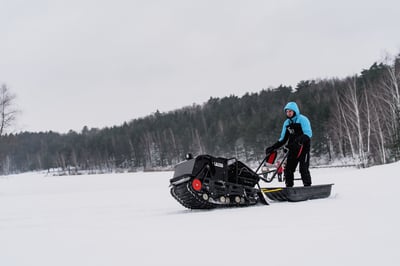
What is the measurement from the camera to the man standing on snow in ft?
19.2

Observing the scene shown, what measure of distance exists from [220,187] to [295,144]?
5.75 ft

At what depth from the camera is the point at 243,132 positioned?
5934 centimetres

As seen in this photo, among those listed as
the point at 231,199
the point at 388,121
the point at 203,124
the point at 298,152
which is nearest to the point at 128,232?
the point at 231,199

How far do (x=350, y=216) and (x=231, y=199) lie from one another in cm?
206

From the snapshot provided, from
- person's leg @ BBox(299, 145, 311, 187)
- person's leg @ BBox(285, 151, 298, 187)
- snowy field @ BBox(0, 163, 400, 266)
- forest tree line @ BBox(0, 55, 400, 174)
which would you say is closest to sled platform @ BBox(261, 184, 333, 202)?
person's leg @ BBox(299, 145, 311, 187)

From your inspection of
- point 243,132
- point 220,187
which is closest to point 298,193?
point 220,187

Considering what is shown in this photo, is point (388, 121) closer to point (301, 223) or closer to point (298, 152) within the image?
point (298, 152)

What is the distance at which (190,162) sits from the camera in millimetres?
4922

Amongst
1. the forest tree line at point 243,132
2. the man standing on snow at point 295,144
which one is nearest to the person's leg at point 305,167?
the man standing on snow at point 295,144

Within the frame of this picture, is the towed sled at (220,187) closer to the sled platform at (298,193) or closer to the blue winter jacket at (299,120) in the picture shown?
the sled platform at (298,193)

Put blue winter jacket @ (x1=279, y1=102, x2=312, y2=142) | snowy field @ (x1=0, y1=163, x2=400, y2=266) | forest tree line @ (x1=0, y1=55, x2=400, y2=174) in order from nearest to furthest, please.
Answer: snowy field @ (x1=0, y1=163, x2=400, y2=266) → blue winter jacket @ (x1=279, y1=102, x2=312, y2=142) → forest tree line @ (x1=0, y1=55, x2=400, y2=174)

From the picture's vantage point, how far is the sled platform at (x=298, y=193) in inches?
202

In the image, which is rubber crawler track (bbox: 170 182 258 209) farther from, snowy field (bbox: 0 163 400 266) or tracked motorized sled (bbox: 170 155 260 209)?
snowy field (bbox: 0 163 400 266)

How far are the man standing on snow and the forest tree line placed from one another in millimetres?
18288
